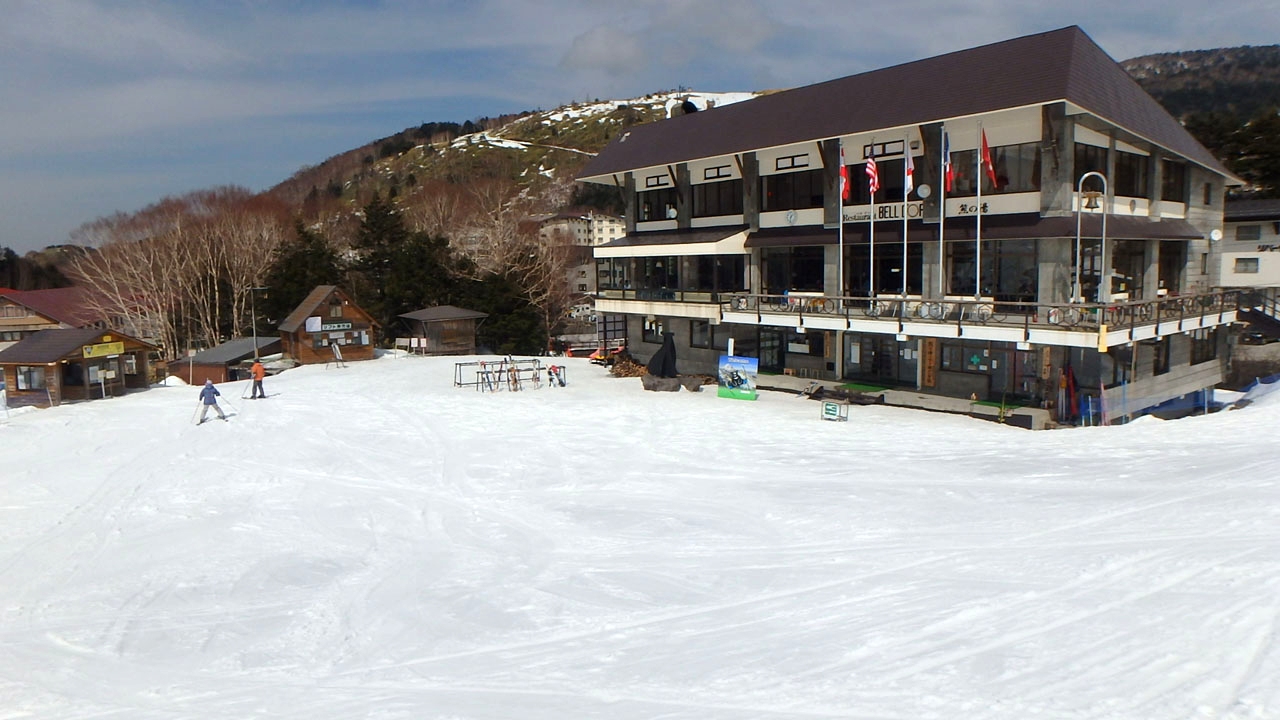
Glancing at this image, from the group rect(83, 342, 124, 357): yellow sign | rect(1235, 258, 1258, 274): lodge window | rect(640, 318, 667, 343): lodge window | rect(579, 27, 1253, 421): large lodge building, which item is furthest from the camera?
rect(1235, 258, 1258, 274): lodge window

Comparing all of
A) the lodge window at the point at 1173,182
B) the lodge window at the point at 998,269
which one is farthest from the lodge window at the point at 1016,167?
the lodge window at the point at 1173,182

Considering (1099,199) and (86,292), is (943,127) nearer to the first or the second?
(1099,199)

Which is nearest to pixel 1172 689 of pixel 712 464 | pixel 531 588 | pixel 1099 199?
pixel 531 588

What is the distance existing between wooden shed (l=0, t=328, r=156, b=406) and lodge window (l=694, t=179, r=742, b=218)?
23666 millimetres

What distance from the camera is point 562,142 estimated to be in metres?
156

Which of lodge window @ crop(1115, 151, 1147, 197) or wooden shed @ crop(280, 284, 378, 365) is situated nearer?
lodge window @ crop(1115, 151, 1147, 197)

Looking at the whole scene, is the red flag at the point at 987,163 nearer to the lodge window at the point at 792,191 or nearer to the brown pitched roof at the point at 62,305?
the lodge window at the point at 792,191

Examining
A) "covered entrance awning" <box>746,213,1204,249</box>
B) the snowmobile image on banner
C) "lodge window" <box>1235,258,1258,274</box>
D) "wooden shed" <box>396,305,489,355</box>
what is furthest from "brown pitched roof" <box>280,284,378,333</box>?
"lodge window" <box>1235,258,1258,274</box>

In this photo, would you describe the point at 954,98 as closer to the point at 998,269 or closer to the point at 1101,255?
the point at 998,269

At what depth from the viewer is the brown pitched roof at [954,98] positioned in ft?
72.0

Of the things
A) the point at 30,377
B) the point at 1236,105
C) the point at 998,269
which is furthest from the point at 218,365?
the point at 1236,105

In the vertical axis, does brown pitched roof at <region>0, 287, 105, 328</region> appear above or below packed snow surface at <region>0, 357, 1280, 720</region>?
above

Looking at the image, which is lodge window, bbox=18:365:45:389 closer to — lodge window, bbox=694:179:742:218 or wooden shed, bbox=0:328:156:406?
wooden shed, bbox=0:328:156:406

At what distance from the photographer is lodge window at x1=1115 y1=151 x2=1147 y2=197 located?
2397cm
